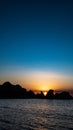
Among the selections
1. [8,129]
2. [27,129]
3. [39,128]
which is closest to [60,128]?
[39,128]

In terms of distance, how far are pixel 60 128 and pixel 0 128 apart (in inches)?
448

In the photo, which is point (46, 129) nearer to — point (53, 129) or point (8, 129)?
point (53, 129)

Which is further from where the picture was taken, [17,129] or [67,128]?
[67,128]

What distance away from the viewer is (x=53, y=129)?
3412 cm

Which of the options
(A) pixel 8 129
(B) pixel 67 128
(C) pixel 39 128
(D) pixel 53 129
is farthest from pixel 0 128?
(B) pixel 67 128

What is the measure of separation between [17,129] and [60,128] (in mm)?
8416

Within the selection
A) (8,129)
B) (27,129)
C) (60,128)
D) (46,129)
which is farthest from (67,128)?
(8,129)

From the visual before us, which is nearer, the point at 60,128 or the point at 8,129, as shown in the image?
the point at 8,129

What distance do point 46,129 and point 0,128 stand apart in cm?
849

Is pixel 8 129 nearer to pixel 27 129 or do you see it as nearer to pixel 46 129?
pixel 27 129

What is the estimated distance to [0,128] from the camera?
3306cm

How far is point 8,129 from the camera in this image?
32312mm

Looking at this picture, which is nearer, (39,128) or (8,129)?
(8,129)

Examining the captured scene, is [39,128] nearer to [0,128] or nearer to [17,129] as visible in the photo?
[17,129]
